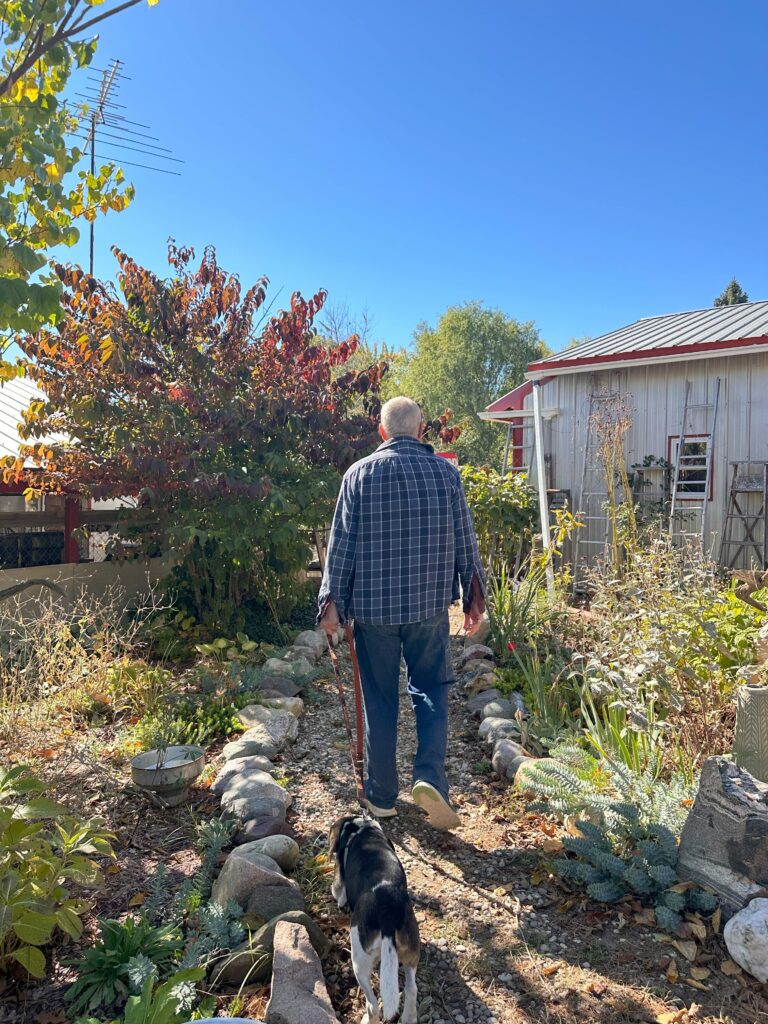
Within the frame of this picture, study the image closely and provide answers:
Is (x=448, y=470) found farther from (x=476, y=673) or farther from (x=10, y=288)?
(x=476, y=673)

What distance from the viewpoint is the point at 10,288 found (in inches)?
73.5

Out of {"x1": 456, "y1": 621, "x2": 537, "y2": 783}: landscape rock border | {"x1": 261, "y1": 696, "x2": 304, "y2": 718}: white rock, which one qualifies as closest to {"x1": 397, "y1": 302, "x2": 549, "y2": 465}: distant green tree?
{"x1": 456, "y1": 621, "x2": 537, "y2": 783}: landscape rock border

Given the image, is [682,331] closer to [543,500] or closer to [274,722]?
[543,500]

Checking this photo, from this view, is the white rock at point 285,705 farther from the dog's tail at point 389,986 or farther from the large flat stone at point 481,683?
the dog's tail at point 389,986

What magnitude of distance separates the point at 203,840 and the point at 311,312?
4481 millimetres

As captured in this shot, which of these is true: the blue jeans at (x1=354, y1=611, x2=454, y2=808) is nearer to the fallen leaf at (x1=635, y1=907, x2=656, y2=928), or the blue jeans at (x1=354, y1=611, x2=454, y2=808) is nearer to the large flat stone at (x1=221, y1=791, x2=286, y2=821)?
the large flat stone at (x1=221, y1=791, x2=286, y2=821)

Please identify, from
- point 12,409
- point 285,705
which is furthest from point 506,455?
point 285,705

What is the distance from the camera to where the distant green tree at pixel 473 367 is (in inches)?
1072

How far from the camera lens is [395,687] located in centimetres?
296

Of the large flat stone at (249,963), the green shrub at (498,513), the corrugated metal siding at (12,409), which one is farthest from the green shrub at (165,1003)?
the green shrub at (498,513)

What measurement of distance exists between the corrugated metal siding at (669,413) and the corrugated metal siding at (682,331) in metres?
0.30

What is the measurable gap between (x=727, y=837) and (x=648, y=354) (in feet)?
24.1

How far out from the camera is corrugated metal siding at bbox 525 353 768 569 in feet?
26.6

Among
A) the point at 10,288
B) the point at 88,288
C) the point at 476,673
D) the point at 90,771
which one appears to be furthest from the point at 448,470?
the point at 88,288
